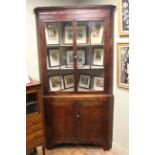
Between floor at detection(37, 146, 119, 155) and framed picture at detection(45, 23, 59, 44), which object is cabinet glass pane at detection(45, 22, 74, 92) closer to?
framed picture at detection(45, 23, 59, 44)

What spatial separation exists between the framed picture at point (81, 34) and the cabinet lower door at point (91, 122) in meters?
0.81

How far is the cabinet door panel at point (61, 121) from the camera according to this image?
3.02 metres

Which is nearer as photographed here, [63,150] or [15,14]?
[15,14]

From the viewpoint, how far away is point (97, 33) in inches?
117

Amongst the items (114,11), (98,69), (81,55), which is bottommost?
(98,69)

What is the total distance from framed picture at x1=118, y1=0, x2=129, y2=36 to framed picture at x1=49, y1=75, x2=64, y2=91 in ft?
3.38

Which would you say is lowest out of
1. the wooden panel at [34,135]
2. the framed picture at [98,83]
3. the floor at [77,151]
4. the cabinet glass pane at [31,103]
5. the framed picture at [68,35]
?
the floor at [77,151]

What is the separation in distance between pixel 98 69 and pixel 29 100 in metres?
1.00

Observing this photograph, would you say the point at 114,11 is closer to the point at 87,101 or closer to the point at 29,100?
the point at 87,101

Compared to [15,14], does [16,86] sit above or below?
below

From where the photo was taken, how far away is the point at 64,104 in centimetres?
301

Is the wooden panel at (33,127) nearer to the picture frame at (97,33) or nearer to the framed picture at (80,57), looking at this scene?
the framed picture at (80,57)

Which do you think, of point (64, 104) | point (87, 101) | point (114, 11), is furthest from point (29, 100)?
point (114, 11)

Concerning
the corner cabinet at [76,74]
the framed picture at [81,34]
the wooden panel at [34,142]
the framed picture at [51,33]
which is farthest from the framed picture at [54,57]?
the wooden panel at [34,142]
